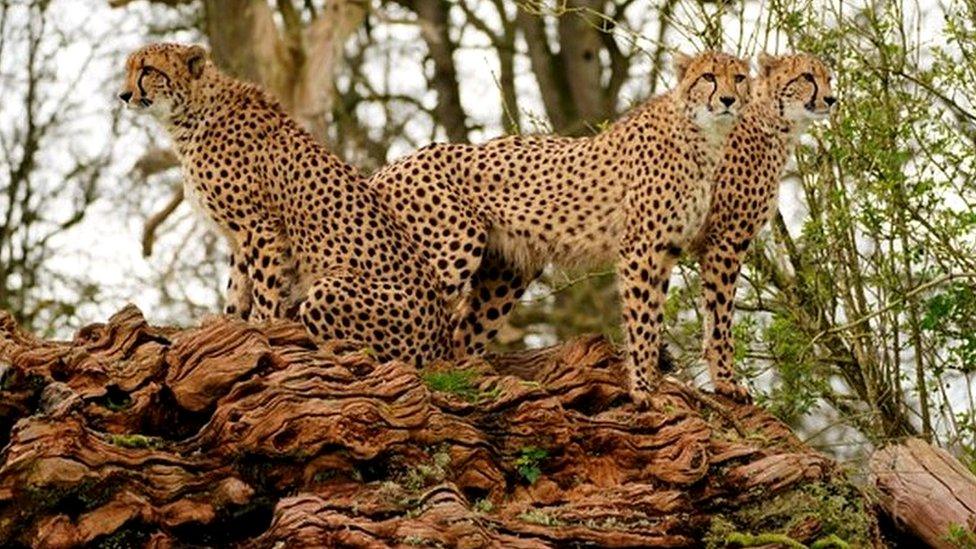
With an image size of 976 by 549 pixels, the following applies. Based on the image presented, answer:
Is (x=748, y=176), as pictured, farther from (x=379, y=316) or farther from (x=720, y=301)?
(x=379, y=316)

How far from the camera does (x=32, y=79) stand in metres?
22.7

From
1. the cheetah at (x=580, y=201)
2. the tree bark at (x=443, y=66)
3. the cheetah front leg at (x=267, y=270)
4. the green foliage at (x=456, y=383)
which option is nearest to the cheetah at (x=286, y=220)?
the cheetah front leg at (x=267, y=270)

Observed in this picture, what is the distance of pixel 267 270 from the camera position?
12.0m

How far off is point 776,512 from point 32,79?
13.9 m

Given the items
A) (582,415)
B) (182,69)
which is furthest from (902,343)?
(182,69)

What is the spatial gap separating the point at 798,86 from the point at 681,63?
79cm

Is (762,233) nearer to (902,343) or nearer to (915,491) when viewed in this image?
(902,343)

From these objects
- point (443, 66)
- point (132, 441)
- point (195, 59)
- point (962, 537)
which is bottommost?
point (962, 537)

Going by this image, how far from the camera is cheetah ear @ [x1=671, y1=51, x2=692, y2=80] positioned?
12.1m

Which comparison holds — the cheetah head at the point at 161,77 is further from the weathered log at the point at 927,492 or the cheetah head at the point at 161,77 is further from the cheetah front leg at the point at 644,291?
the weathered log at the point at 927,492

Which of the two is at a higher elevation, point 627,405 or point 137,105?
point 137,105

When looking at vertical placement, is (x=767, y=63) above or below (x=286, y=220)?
above

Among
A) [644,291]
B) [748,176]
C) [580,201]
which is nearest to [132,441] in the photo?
[644,291]

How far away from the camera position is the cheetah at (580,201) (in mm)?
12094
